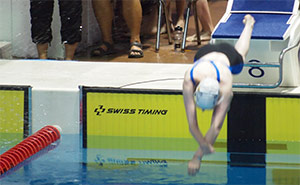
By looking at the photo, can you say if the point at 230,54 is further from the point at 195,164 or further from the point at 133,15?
the point at 133,15

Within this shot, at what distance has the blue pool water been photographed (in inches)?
231

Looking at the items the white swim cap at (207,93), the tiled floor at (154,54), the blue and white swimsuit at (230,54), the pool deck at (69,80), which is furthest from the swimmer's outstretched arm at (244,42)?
the tiled floor at (154,54)

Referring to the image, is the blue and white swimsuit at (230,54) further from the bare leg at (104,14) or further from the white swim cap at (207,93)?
the bare leg at (104,14)

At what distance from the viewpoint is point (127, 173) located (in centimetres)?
602

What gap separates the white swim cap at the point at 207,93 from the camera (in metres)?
4.93

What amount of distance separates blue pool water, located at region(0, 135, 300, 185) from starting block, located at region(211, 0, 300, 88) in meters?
0.75

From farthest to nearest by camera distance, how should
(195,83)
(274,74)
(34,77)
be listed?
(34,77), (274,74), (195,83)

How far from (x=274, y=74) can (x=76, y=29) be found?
7.12 ft

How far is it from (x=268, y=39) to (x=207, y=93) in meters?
1.55

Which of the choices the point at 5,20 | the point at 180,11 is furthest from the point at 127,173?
the point at 180,11

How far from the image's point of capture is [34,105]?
6.69 m

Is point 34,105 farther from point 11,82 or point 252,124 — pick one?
point 252,124

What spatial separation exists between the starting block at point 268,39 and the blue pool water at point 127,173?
2.48 ft

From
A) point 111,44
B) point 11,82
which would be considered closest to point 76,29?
point 111,44
